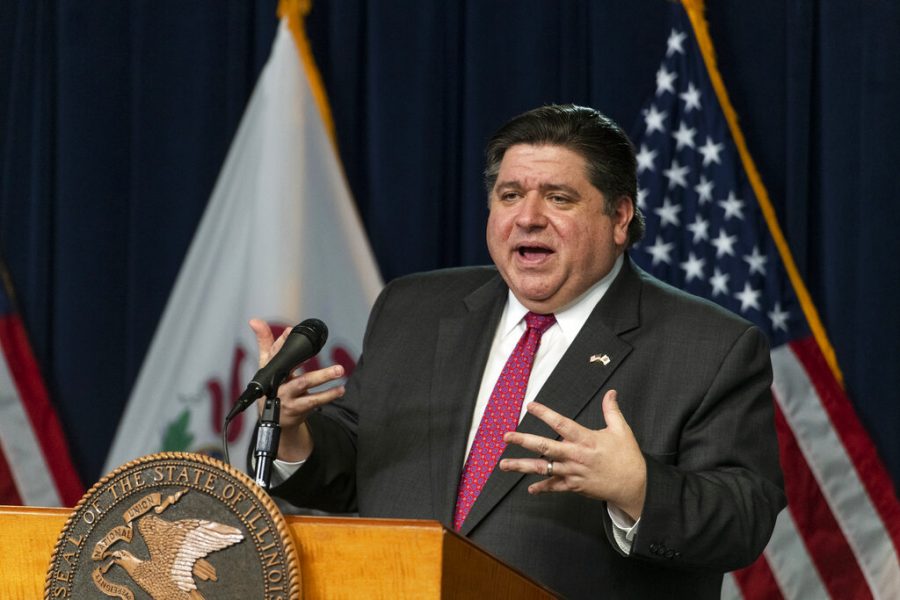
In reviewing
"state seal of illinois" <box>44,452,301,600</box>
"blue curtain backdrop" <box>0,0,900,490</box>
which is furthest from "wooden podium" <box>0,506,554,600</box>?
"blue curtain backdrop" <box>0,0,900,490</box>

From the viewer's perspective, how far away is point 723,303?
3924 millimetres

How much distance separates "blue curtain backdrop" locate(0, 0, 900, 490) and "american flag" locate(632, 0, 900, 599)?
0.10 meters

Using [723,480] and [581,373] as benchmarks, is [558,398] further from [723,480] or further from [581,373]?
[723,480]

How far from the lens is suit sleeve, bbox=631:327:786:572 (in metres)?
2.15

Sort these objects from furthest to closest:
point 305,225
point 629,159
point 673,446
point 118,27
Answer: point 118,27 → point 305,225 → point 629,159 → point 673,446

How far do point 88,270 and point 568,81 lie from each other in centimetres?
174

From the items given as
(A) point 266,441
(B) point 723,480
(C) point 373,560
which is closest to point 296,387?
(A) point 266,441

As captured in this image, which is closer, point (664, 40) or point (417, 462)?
point (417, 462)

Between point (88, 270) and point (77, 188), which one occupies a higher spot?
point (77, 188)

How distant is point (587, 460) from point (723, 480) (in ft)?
1.41

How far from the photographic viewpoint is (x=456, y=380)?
2.60 m

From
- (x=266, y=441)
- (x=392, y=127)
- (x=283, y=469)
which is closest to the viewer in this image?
(x=266, y=441)

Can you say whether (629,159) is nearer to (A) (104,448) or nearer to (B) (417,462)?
(B) (417,462)

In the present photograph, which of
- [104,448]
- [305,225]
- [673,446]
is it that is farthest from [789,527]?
[104,448]
